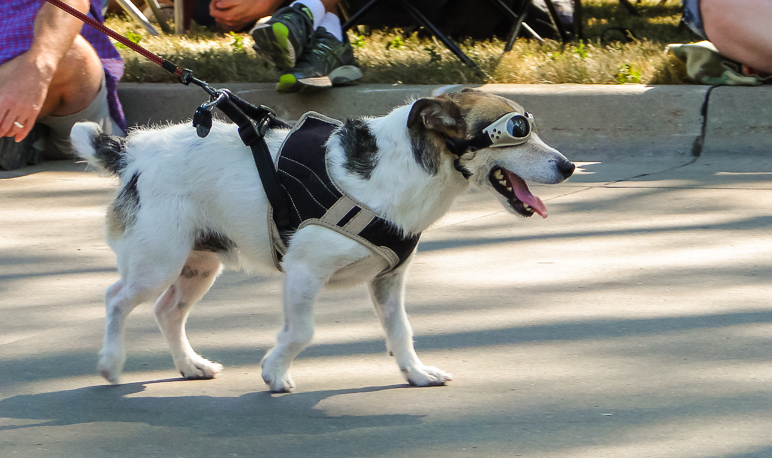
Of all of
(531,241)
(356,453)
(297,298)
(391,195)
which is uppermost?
(391,195)

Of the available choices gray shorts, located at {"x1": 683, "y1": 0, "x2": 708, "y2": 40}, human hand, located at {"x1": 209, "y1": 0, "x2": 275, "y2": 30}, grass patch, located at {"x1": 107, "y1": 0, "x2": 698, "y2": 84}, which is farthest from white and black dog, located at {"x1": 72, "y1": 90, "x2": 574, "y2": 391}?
human hand, located at {"x1": 209, "y1": 0, "x2": 275, "y2": 30}

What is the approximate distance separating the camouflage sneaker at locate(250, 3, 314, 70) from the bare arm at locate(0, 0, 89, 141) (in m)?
1.10

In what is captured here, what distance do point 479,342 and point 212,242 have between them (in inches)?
40.9

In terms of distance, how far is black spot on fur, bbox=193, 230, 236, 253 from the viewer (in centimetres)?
312

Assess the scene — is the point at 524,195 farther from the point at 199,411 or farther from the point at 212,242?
the point at 199,411

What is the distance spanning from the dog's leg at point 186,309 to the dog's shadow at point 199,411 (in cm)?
18

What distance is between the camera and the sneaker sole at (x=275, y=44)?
6.00 metres

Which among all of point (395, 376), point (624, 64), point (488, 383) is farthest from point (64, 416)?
point (624, 64)

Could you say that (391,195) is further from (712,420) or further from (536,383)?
(712,420)

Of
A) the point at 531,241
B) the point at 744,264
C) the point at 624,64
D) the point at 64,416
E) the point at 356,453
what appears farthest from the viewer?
the point at 624,64

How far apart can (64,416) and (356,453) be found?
37.6 inches

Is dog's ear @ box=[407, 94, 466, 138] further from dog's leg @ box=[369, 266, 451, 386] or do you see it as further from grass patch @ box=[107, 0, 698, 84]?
grass patch @ box=[107, 0, 698, 84]

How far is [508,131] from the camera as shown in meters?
2.79

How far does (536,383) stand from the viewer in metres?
3.02
